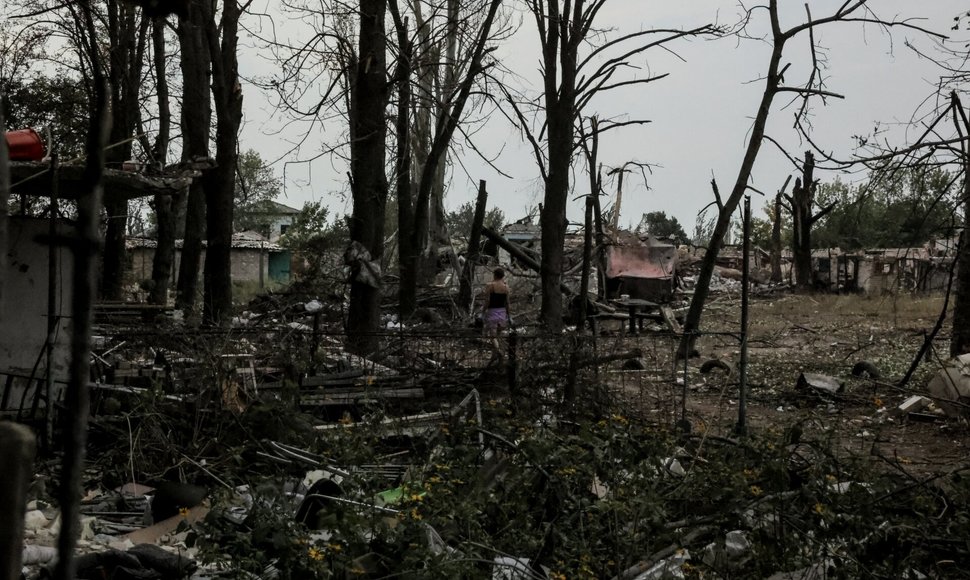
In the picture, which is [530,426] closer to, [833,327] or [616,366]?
[616,366]

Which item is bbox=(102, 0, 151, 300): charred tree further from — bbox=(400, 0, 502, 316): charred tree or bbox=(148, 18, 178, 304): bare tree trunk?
bbox=(400, 0, 502, 316): charred tree

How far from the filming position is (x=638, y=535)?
183 inches

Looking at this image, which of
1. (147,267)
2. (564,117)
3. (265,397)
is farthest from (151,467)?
(147,267)

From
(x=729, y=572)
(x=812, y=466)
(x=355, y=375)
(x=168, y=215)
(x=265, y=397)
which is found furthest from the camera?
(x=168, y=215)

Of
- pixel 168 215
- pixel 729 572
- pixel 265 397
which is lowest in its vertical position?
pixel 729 572

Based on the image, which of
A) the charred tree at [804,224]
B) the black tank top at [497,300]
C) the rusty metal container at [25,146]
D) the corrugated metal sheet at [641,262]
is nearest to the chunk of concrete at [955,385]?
the black tank top at [497,300]

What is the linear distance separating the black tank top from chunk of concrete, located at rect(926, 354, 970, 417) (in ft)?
→ 19.9

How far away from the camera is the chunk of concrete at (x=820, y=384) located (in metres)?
11.4

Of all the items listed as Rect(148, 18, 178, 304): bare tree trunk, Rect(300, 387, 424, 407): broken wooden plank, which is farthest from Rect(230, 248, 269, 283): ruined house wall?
Rect(300, 387, 424, 407): broken wooden plank

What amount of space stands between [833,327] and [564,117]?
1112cm

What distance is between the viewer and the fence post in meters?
0.91

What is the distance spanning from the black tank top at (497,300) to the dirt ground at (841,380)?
2.96 meters

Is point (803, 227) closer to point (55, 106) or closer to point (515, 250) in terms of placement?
point (515, 250)

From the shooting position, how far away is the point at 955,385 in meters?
9.32
